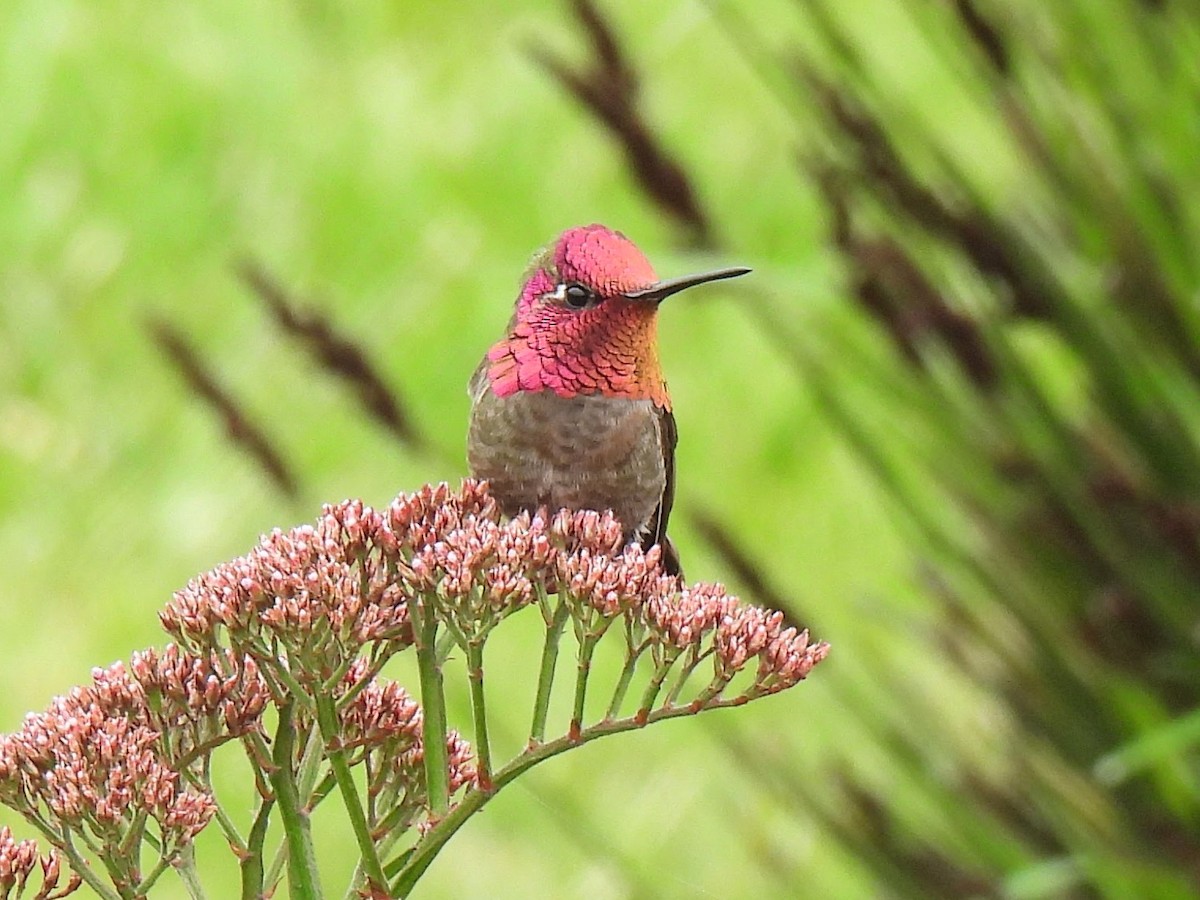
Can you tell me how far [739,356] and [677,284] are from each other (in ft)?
12.2

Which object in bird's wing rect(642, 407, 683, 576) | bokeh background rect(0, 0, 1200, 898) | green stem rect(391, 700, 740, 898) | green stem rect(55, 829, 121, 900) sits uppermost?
bokeh background rect(0, 0, 1200, 898)

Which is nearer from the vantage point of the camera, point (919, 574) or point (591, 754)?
point (919, 574)

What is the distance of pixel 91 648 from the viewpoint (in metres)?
4.73

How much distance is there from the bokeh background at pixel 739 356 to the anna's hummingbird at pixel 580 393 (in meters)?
0.45

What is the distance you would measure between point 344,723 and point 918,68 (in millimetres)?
5234

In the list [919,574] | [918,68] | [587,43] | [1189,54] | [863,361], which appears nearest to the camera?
[587,43]

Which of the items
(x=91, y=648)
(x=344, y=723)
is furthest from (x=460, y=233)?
(x=344, y=723)

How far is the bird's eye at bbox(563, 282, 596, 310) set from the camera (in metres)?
1.65

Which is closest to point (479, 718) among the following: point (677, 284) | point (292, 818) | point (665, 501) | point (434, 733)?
point (434, 733)

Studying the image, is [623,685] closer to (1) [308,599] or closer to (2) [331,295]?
(1) [308,599]

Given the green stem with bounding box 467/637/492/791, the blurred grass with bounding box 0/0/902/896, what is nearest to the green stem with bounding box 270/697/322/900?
the green stem with bounding box 467/637/492/791

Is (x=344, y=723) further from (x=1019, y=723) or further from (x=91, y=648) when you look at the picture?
(x=91, y=648)

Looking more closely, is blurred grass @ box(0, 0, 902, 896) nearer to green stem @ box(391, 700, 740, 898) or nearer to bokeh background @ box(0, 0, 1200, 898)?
bokeh background @ box(0, 0, 1200, 898)

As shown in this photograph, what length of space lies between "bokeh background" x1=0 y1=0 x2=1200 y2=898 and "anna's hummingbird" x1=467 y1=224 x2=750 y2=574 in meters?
0.45
